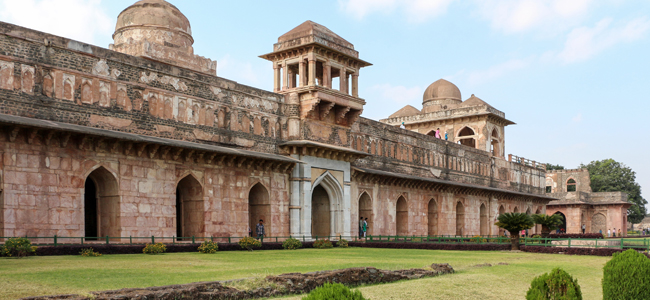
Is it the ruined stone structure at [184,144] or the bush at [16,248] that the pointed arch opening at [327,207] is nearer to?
the ruined stone structure at [184,144]

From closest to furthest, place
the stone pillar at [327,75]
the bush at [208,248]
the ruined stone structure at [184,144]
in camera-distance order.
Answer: the ruined stone structure at [184,144], the bush at [208,248], the stone pillar at [327,75]

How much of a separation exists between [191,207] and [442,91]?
1349 inches

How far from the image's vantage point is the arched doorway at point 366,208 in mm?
33312

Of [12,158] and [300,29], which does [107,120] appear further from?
[300,29]

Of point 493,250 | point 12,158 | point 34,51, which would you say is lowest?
point 493,250

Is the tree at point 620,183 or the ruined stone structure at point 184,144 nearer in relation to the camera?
the ruined stone structure at point 184,144

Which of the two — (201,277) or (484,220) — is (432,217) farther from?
(201,277)

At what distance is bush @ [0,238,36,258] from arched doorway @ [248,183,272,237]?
11.6 metres

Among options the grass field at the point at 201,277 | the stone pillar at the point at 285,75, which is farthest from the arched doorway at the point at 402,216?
the grass field at the point at 201,277

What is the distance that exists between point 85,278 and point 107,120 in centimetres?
1071

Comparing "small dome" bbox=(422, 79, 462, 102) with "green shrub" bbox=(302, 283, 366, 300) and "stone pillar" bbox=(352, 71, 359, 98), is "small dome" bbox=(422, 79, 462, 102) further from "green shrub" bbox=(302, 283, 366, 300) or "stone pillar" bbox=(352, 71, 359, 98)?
"green shrub" bbox=(302, 283, 366, 300)

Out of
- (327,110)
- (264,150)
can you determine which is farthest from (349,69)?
(264,150)

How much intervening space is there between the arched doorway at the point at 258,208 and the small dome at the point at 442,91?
30.2 meters

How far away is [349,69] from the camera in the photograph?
30.0 meters
